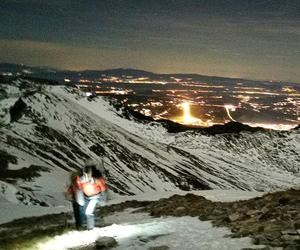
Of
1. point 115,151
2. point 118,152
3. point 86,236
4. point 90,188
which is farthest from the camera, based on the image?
point 115,151

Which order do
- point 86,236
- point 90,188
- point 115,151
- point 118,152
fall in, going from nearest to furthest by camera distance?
point 86,236 → point 90,188 → point 118,152 → point 115,151

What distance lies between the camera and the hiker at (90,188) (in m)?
16.4

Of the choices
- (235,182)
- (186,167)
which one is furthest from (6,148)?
(235,182)

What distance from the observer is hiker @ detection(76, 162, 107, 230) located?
16.4m

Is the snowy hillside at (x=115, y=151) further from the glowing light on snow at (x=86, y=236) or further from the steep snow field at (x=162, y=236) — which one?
the steep snow field at (x=162, y=236)

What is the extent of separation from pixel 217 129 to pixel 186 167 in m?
59.8

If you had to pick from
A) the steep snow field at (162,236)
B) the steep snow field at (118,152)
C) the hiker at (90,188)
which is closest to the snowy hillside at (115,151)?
the steep snow field at (118,152)

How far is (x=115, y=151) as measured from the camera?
127500mm

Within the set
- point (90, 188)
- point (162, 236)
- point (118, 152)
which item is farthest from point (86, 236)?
point (118, 152)

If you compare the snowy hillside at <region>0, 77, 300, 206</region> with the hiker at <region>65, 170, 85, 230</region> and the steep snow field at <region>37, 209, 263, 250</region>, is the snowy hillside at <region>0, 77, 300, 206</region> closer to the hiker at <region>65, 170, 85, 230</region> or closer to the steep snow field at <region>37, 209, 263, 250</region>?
the hiker at <region>65, 170, 85, 230</region>

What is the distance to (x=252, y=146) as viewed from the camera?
583ft

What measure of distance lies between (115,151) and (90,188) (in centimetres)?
11147

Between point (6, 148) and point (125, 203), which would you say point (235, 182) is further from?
point (125, 203)

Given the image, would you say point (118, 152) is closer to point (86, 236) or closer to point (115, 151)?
point (115, 151)
